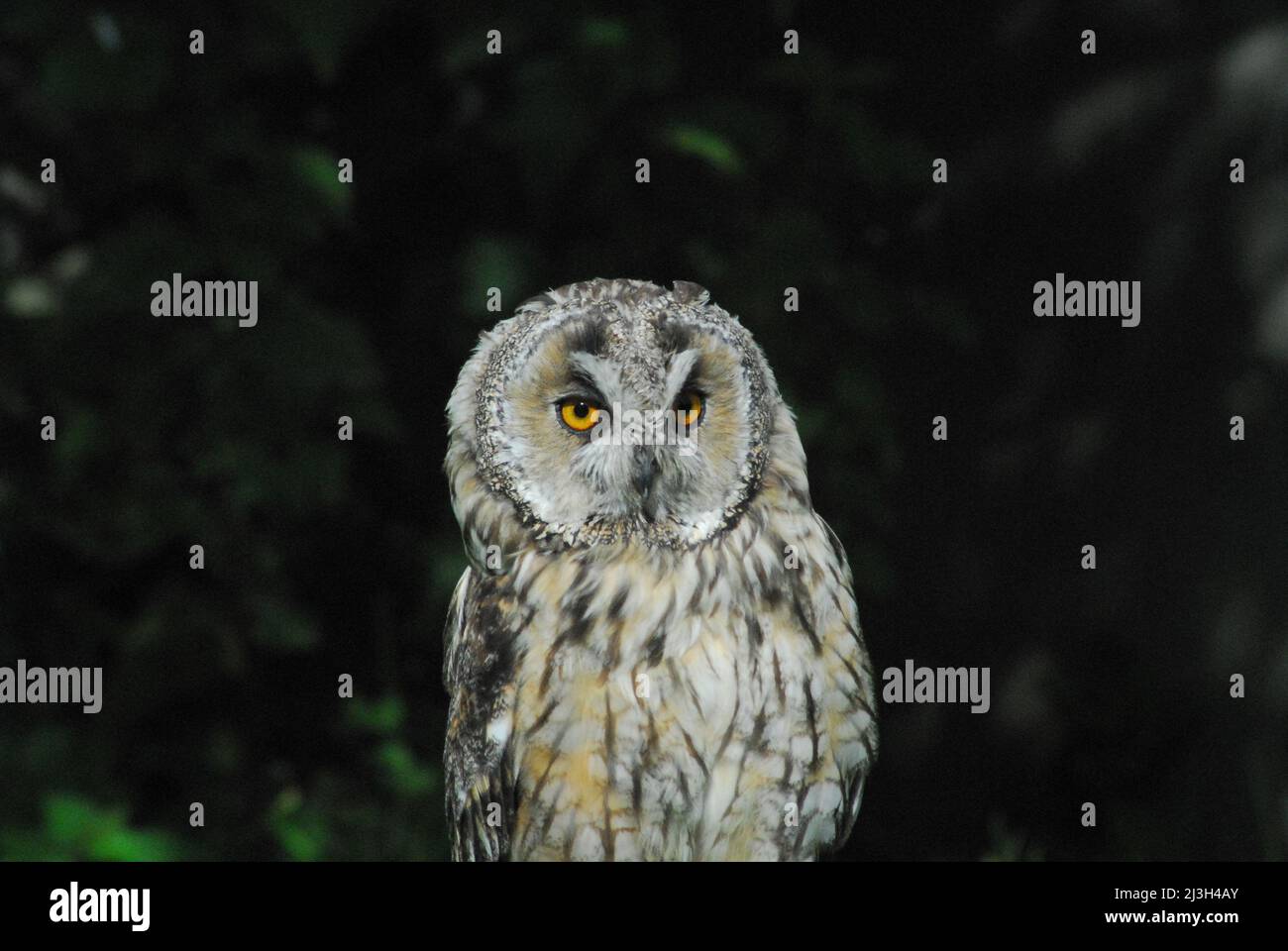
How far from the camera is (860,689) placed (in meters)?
1.80

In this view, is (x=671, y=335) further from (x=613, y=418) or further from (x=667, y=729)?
(x=667, y=729)

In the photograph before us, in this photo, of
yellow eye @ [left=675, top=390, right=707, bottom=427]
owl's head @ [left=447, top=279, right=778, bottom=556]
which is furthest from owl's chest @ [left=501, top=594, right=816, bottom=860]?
yellow eye @ [left=675, top=390, right=707, bottom=427]

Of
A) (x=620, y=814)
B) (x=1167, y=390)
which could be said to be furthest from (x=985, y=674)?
(x=620, y=814)

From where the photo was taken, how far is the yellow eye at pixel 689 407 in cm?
160

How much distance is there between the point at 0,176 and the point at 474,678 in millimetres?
1665

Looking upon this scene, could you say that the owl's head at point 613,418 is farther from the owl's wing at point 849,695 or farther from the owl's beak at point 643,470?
the owl's wing at point 849,695

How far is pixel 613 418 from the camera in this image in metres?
1.57

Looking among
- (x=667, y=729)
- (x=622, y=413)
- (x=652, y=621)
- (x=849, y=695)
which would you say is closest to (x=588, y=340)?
(x=622, y=413)

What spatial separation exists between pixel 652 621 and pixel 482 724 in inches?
11.8

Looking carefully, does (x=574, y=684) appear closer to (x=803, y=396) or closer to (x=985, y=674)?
(x=803, y=396)

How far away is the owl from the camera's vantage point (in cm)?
163

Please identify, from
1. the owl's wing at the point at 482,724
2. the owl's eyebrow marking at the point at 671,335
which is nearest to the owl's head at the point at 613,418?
the owl's eyebrow marking at the point at 671,335

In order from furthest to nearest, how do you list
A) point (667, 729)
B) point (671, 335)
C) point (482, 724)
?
1. point (482, 724)
2. point (667, 729)
3. point (671, 335)

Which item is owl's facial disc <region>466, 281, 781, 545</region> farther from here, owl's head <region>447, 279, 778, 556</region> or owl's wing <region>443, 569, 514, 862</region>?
owl's wing <region>443, 569, 514, 862</region>
